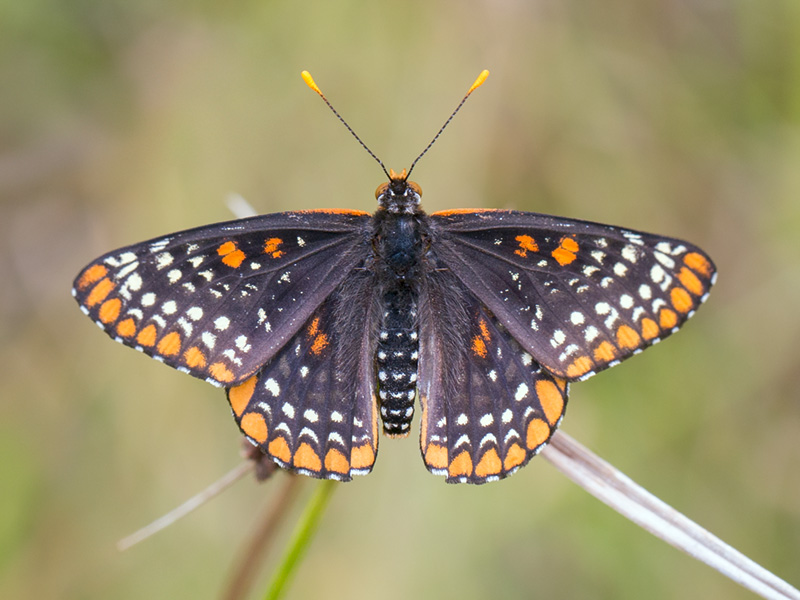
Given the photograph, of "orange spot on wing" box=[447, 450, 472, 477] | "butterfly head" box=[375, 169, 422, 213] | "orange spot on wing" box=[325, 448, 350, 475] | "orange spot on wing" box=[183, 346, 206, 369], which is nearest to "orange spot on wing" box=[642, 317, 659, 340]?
"orange spot on wing" box=[447, 450, 472, 477]

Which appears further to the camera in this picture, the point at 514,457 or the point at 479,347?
the point at 479,347

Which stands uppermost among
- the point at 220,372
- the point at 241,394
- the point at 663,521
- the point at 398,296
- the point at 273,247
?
the point at 273,247

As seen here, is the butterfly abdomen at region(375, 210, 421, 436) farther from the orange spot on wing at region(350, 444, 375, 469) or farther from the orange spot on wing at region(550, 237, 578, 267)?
the orange spot on wing at region(550, 237, 578, 267)

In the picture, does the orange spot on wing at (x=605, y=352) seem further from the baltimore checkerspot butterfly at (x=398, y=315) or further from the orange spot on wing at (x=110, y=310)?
the orange spot on wing at (x=110, y=310)

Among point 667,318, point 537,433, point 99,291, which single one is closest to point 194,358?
point 99,291

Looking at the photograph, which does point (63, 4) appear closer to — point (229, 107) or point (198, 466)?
point (229, 107)

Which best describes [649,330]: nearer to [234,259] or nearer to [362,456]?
[362,456]

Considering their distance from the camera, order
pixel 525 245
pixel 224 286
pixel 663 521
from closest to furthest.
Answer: pixel 663 521 < pixel 224 286 < pixel 525 245

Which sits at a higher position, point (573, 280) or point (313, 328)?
point (313, 328)
